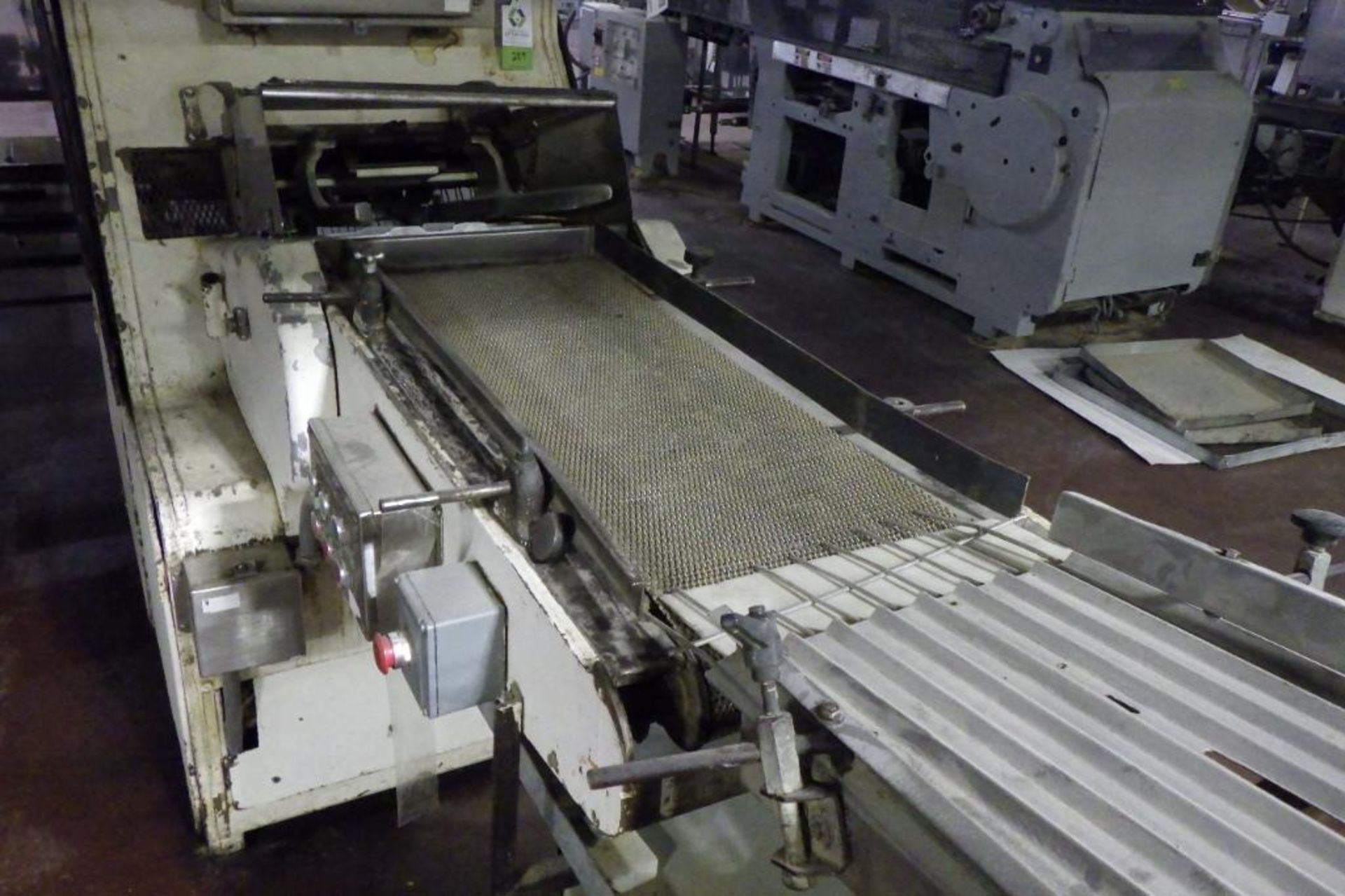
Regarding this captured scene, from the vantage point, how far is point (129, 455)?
173 centimetres

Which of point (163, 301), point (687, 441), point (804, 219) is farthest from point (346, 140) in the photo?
point (804, 219)

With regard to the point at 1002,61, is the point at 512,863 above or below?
below

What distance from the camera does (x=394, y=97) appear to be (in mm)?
1481

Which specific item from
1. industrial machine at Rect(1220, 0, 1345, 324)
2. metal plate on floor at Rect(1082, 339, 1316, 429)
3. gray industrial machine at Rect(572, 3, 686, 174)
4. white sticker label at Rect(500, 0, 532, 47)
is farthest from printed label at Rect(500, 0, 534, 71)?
gray industrial machine at Rect(572, 3, 686, 174)

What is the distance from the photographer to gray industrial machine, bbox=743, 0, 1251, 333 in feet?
11.2

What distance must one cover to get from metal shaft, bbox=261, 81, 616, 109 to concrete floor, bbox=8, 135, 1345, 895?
1.14 meters

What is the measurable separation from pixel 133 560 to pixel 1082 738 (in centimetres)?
227

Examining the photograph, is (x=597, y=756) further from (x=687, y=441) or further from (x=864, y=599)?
(x=687, y=441)

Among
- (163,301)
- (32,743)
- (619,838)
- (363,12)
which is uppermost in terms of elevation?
(363,12)

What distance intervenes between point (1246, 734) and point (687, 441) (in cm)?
61

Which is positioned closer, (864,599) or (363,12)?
(864,599)

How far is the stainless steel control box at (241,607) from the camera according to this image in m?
1.40

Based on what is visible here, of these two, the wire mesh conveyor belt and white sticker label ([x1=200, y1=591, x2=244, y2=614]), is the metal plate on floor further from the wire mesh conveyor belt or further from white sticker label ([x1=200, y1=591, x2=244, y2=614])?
white sticker label ([x1=200, y1=591, x2=244, y2=614])

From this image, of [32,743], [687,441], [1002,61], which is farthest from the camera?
[1002,61]
